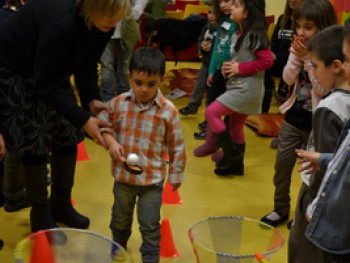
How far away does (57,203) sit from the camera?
8.67 ft

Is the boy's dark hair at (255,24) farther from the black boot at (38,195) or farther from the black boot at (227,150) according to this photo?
the black boot at (38,195)

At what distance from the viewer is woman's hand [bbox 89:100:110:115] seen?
6.95 ft

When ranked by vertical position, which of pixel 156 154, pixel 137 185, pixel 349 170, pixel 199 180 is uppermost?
pixel 349 170

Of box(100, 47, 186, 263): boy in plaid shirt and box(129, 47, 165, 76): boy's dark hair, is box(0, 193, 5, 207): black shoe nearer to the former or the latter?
box(100, 47, 186, 263): boy in plaid shirt

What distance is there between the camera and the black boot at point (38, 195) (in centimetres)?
238

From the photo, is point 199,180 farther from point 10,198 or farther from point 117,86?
point 117,86

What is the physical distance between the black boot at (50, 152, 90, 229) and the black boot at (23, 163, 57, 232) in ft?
0.41

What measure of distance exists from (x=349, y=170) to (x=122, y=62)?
337 centimetres

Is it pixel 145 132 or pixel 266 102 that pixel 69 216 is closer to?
pixel 145 132

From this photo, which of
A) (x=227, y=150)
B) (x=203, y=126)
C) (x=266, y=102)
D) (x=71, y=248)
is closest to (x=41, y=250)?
(x=71, y=248)

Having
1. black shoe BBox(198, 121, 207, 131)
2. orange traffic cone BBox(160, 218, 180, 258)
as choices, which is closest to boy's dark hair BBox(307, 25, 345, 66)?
orange traffic cone BBox(160, 218, 180, 258)

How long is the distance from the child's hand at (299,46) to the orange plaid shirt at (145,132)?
2.46 ft

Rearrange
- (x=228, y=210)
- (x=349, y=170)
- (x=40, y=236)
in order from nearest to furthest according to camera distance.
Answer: (x=349, y=170) → (x=40, y=236) → (x=228, y=210)

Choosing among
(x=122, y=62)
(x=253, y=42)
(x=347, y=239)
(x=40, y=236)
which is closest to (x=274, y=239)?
(x=347, y=239)
